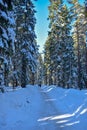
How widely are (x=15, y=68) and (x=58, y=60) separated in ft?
43.6

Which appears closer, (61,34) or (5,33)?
(5,33)

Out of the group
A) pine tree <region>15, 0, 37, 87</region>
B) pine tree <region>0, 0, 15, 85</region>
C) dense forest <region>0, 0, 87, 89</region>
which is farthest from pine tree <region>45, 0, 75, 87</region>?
pine tree <region>0, 0, 15, 85</region>

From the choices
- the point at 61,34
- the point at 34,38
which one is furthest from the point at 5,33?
the point at 61,34

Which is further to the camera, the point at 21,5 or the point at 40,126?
the point at 21,5

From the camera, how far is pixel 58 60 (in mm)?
50344

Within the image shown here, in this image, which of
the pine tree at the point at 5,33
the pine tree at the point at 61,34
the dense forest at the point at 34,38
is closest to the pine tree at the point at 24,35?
the dense forest at the point at 34,38

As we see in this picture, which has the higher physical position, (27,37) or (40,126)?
(27,37)

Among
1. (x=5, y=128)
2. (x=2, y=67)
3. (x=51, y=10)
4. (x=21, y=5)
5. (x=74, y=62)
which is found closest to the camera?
(x=5, y=128)

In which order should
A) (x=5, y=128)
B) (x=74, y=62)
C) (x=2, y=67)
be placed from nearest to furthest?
(x=5, y=128)
(x=2, y=67)
(x=74, y=62)

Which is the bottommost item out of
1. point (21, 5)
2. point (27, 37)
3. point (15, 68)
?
point (15, 68)

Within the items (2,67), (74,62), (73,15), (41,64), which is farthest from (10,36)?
(41,64)

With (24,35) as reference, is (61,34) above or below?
above

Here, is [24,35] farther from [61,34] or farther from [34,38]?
[61,34]

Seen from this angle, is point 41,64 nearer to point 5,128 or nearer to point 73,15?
point 73,15
